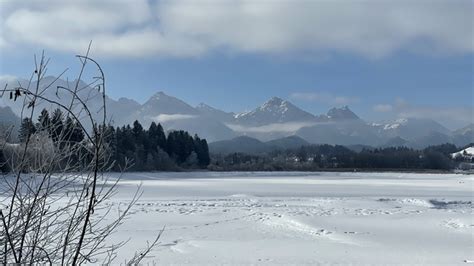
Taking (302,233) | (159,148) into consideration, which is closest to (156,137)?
(159,148)

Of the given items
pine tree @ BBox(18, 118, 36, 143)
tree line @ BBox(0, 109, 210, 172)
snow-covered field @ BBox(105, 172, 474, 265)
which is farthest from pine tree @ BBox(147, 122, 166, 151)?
pine tree @ BBox(18, 118, 36, 143)

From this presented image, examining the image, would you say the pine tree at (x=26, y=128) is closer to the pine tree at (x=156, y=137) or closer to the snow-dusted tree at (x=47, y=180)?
the snow-dusted tree at (x=47, y=180)

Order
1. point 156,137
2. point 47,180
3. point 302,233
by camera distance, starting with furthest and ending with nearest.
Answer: point 156,137
point 302,233
point 47,180

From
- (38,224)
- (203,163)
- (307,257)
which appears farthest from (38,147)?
(203,163)

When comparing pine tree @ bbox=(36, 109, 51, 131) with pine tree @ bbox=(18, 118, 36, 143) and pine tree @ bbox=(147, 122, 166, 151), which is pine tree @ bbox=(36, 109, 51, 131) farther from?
pine tree @ bbox=(147, 122, 166, 151)

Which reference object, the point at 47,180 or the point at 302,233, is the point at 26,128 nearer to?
the point at 47,180

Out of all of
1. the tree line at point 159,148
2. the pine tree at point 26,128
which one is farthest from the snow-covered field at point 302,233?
the tree line at point 159,148

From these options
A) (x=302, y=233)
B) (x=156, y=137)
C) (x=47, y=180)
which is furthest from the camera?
(x=156, y=137)

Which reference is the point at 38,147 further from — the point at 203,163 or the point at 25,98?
the point at 203,163

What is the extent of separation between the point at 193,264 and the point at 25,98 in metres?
9.08

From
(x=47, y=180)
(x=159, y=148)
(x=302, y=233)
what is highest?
(x=159, y=148)

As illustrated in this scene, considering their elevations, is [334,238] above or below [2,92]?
below

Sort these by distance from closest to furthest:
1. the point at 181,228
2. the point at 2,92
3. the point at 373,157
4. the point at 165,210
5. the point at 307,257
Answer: the point at 2,92 → the point at 307,257 → the point at 181,228 → the point at 165,210 → the point at 373,157

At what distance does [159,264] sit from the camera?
10.4 m
